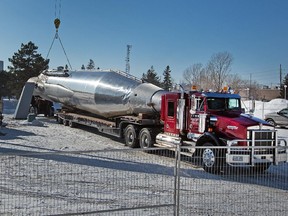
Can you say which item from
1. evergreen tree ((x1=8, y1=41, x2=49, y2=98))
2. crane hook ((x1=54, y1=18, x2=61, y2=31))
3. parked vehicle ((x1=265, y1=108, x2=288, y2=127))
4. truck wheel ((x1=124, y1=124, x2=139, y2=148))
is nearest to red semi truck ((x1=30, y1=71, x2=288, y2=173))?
truck wheel ((x1=124, y1=124, x2=139, y2=148))

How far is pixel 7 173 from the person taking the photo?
8.42 m

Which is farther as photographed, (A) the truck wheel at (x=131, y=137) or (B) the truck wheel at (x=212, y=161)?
(A) the truck wheel at (x=131, y=137)

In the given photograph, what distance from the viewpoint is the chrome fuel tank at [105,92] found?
635 inches

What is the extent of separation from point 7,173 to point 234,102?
8116mm

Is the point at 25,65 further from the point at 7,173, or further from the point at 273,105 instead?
the point at 7,173

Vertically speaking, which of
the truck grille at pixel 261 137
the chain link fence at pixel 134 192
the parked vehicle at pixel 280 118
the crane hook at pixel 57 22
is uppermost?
the crane hook at pixel 57 22

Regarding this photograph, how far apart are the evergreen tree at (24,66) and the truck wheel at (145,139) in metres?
47.2

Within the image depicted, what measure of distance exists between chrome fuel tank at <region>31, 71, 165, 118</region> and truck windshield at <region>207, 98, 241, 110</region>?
9.41 ft

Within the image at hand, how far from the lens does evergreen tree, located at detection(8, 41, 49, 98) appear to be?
60.5 metres

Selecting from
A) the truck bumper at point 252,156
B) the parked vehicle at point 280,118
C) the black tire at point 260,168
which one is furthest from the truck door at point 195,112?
the parked vehicle at point 280,118

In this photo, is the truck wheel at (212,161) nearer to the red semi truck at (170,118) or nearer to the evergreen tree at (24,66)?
the red semi truck at (170,118)

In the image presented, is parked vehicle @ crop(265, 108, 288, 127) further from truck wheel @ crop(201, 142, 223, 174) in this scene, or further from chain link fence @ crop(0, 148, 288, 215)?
chain link fence @ crop(0, 148, 288, 215)

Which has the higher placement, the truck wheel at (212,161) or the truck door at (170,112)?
the truck door at (170,112)

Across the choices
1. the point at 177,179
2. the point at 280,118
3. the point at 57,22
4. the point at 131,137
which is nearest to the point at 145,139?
the point at 131,137
